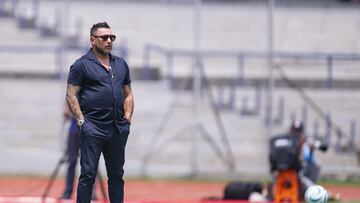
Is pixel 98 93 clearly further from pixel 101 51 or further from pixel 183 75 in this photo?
pixel 183 75

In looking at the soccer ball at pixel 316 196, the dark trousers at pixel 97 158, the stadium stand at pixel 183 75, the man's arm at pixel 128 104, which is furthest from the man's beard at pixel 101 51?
the stadium stand at pixel 183 75

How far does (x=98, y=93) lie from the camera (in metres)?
10.5

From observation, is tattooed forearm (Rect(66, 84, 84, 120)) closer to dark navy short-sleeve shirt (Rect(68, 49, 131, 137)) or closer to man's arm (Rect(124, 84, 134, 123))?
dark navy short-sleeve shirt (Rect(68, 49, 131, 137))

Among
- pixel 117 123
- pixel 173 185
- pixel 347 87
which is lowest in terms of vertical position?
pixel 173 185

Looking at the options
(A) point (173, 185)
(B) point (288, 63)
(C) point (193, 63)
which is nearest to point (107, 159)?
(A) point (173, 185)

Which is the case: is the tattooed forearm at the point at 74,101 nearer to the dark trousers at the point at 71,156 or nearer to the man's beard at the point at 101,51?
the man's beard at the point at 101,51

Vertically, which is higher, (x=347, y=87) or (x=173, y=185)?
(x=347, y=87)

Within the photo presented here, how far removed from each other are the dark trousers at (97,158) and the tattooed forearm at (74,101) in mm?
132

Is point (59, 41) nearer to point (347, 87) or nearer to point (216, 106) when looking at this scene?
point (216, 106)

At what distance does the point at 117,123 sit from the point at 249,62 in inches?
512

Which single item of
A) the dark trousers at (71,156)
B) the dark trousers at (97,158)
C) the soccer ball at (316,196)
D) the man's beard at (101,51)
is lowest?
the dark trousers at (71,156)

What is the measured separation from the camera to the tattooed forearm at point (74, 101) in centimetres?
1046

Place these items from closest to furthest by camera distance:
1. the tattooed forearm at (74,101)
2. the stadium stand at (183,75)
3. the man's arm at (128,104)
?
the tattooed forearm at (74,101) < the man's arm at (128,104) < the stadium stand at (183,75)

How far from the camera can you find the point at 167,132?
2205 cm
